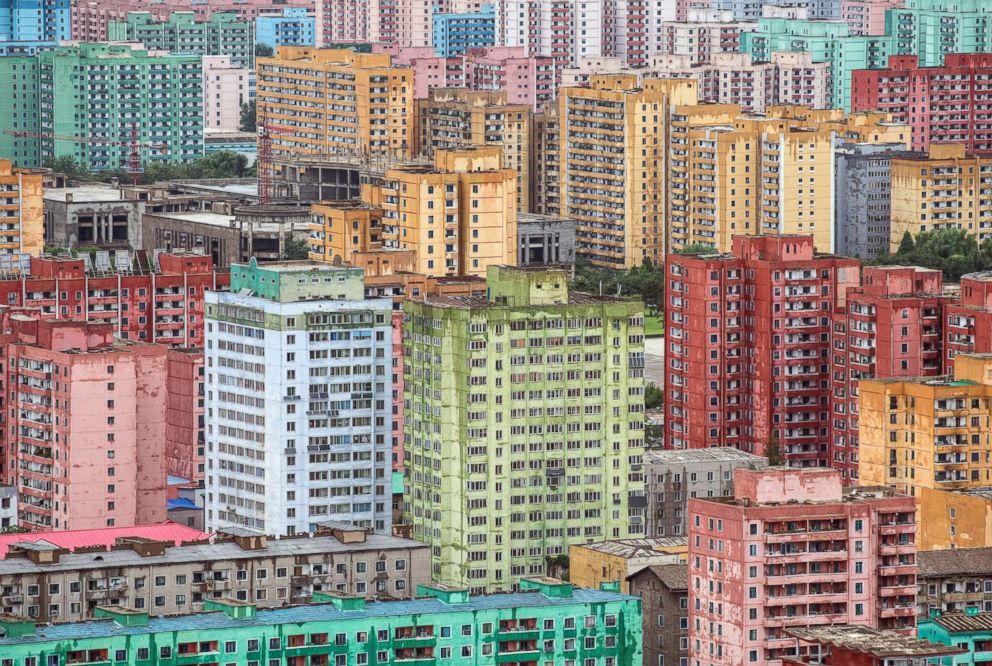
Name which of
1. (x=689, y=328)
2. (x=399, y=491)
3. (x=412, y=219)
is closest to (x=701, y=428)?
(x=689, y=328)

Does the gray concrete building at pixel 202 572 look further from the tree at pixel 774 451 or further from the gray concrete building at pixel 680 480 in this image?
the tree at pixel 774 451

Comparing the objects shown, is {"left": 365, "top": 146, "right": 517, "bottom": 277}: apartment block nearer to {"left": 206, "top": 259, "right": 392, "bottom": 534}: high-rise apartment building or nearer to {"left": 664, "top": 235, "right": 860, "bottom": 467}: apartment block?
{"left": 664, "top": 235, "right": 860, "bottom": 467}: apartment block

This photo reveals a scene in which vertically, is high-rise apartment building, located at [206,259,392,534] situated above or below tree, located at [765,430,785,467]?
above

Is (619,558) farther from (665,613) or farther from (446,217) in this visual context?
(446,217)

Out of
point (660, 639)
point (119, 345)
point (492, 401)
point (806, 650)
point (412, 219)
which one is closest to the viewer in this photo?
point (806, 650)

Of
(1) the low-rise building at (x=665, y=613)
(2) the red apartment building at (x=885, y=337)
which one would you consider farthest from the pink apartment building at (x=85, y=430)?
(1) the low-rise building at (x=665, y=613)

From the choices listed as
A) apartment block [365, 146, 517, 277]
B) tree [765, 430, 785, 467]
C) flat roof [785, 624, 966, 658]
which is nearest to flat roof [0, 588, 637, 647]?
flat roof [785, 624, 966, 658]

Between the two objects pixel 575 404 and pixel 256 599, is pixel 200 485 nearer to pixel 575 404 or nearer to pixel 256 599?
pixel 575 404
